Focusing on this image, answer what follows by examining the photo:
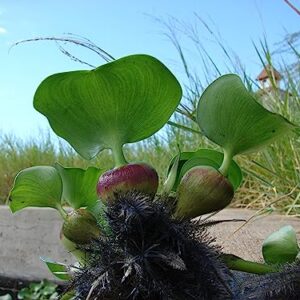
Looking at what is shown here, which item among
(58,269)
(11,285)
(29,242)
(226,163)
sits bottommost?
(11,285)

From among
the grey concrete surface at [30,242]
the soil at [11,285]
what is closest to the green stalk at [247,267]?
the grey concrete surface at [30,242]

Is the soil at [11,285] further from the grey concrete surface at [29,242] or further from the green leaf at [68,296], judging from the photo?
the green leaf at [68,296]

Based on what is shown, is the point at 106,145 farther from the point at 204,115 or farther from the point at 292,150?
the point at 292,150

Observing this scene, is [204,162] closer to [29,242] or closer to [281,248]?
[281,248]

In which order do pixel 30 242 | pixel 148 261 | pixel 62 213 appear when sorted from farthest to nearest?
pixel 30 242 → pixel 62 213 → pixel 148 261

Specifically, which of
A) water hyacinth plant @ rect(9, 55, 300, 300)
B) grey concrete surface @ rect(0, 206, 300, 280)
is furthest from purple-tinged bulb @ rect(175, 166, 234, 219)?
grey concrete surface @ rect(0, 206, 300, 280)

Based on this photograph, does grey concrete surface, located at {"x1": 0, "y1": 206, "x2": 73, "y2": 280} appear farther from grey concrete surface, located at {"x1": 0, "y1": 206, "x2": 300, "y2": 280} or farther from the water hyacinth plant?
the water hyacinth plant

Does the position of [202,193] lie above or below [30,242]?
above

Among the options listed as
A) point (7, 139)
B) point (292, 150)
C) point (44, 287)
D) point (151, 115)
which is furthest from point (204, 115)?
point (7, 139)

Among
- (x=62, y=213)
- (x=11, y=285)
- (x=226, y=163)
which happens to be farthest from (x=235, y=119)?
(x=11, y=285)

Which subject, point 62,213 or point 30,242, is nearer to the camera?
point 62,213
